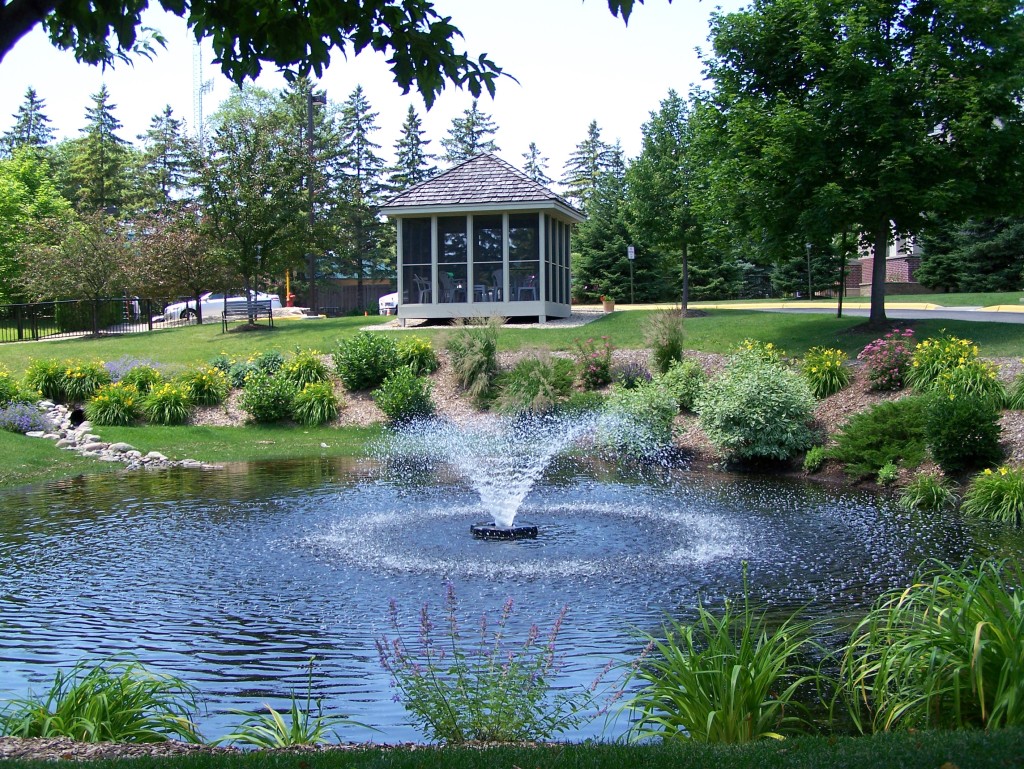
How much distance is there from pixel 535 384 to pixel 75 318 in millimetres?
20678

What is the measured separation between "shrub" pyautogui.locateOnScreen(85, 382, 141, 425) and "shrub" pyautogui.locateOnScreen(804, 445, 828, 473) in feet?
46.7

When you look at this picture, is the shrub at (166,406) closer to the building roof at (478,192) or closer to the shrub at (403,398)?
the shrub at (403,398)

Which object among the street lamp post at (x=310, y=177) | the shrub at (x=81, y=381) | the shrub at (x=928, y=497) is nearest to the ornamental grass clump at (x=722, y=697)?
the shrub at (x=928, y=497)

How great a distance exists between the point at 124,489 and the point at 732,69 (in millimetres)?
15795

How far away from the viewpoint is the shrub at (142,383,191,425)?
20.8 m

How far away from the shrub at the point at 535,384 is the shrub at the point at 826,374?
16.5 feet

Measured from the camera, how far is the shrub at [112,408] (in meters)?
20.5

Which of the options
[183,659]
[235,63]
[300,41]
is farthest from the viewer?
[183,659]

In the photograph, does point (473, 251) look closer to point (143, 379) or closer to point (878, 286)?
point (143, 379)

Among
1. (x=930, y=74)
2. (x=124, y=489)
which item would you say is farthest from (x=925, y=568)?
(x=930, y=74)

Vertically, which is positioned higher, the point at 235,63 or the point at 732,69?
the point at 732,69

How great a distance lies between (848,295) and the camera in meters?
42.6

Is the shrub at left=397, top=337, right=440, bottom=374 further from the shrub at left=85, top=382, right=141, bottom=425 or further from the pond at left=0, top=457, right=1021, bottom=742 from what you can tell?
the pond at left=0, top=457, right=1021, bottom=742

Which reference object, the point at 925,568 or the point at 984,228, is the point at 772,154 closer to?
the point at 925,568
